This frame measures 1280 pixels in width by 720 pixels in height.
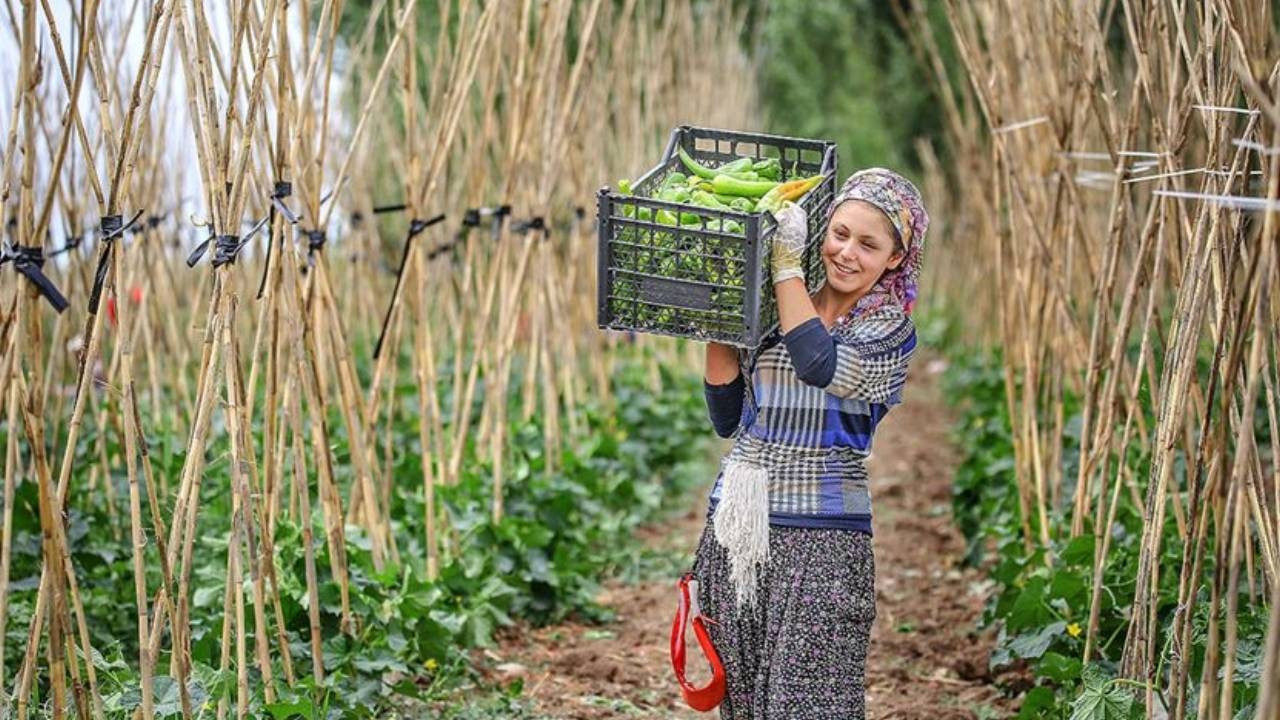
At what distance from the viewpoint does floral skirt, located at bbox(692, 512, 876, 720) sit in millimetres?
2533

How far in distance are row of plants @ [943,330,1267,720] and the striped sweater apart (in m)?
0.60

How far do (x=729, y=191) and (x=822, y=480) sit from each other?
0.53 meters

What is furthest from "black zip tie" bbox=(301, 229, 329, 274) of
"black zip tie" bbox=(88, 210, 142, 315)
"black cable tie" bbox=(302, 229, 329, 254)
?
"black zip tie" bbox=(88, 210, 142, 315)

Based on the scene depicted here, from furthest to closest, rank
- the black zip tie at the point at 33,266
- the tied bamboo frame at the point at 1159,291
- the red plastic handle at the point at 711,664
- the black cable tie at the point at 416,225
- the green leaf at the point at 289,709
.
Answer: the black cable tie at the point at 416,225, the green leaf at the point at 289,709, the red plastic handle at the point at 711,664, the black zip tie at the point at 33,266, the tied bamboo frame at the point at 1159,291

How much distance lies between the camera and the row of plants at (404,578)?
10.3ft

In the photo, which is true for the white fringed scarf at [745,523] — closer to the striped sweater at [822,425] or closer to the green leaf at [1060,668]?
the striped sweater at [822,425]

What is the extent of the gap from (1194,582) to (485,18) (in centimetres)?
242

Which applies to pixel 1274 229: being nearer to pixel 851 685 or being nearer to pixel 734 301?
pixel 734 301

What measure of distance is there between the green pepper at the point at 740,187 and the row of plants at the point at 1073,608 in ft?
3.25

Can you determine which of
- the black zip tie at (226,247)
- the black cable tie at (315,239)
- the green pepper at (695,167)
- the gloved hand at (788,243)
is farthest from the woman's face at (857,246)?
the black cable tie at (315,239)

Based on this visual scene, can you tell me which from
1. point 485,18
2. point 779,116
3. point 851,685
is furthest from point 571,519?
point 779,116

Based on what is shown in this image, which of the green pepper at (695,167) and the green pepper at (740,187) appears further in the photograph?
the green pepper at (695,167)

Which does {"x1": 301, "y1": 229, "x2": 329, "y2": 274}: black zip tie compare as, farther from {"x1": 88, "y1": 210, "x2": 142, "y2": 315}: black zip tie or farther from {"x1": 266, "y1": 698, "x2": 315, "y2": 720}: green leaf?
{"x1": 266, "y1": 698, "x2": 315, "y2": 720}: green leaf

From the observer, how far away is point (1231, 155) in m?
3.04
